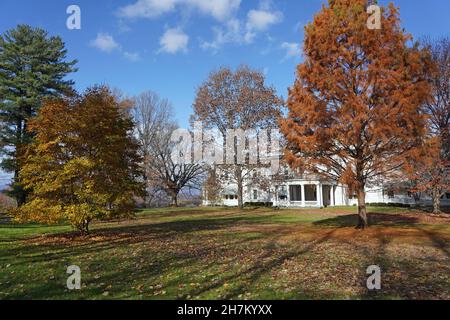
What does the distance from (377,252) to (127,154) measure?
10.7 meters

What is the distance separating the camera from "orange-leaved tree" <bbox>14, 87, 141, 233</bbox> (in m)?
13.0

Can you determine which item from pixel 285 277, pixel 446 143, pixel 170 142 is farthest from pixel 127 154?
pixel 170 142

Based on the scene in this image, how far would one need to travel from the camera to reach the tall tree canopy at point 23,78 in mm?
27172

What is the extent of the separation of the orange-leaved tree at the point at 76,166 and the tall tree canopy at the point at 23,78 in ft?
50.9

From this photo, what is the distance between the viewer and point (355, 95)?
13.5 m

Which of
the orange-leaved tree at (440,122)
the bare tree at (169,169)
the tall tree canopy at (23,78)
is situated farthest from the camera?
the bare tree at (169,169)

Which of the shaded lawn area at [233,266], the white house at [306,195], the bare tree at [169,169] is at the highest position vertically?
the bare tree at [169,169]

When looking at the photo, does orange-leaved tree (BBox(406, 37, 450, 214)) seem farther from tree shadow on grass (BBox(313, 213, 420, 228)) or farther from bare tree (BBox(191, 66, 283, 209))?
bare tree (BBox(191, 66, 283, 209))

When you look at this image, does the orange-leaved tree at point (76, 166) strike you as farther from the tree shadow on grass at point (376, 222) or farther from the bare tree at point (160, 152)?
the bare tree at point (160, 152)

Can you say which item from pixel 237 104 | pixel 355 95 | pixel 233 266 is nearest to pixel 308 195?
pixel 237 104

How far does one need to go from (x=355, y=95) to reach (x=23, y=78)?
26.9 metres

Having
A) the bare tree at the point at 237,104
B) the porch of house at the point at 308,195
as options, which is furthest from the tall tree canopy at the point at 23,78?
the porch of house at the point at 308,195

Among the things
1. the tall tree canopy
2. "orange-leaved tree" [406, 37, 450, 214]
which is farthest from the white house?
the tall tree canopy

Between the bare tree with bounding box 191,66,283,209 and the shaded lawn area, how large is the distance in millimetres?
20733
